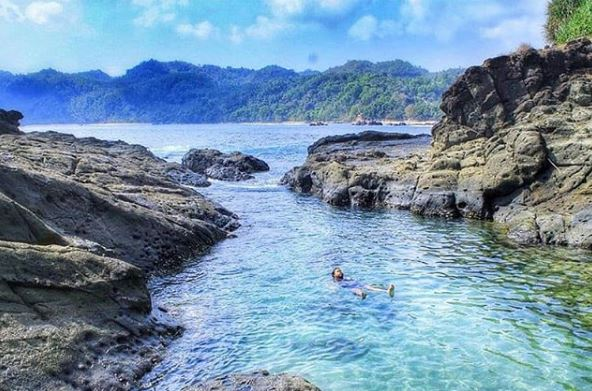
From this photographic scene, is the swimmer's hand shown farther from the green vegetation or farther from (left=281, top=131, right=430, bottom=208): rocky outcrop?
the green vegetation

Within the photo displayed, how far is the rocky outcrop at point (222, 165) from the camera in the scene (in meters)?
58.8

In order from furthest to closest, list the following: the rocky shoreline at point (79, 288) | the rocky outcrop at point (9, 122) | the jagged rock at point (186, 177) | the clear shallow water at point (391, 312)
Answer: the jagged rock at point (186, 177) < the rocky outcrop at point (9, 122) < the clear shallow water at point (391, 312) < the rocky shoreline at point (79, 288)

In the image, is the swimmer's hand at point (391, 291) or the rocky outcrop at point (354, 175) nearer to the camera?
the swimmer's hand at point (391, 291)

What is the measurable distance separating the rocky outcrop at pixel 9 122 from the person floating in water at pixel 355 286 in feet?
94.5

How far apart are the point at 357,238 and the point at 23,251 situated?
722 inches

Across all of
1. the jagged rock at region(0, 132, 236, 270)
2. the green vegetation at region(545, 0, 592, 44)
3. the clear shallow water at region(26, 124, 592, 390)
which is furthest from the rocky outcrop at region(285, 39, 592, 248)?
the jagged rock at region(0, 132, 236, 270)

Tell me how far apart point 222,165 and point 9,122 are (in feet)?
83.6

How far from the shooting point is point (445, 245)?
26.1 meters

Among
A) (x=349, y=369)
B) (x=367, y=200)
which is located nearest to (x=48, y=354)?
(x=349, y=369)

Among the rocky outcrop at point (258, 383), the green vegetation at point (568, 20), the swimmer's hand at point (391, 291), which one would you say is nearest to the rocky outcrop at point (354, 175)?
the green vegetation at point (568, 20)

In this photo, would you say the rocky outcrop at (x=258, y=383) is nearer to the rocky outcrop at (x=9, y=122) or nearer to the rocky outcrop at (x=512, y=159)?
the rocky outcrop at (x=512, y=159)

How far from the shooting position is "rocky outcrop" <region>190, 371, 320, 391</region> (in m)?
10.9

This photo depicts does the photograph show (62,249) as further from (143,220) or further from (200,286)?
(143,220)

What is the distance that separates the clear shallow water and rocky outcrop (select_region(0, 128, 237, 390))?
107 centimetres
